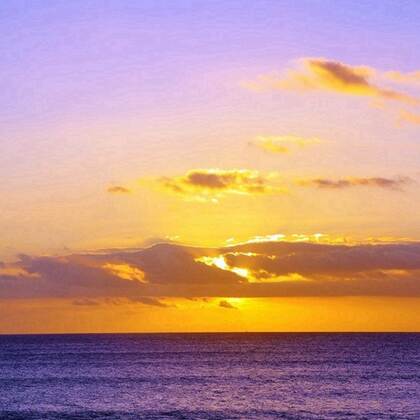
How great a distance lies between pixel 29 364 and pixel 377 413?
102988mm

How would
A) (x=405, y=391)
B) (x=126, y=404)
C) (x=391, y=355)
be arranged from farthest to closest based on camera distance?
(x=391, y=355) < (x=405, y=391) < (x=126, y=404)

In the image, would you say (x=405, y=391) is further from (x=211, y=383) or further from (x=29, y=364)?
(x=29, y=364)

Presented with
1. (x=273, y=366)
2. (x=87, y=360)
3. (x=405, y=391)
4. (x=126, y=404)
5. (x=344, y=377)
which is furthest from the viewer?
(x=87, y=360)

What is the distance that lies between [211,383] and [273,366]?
42269mm

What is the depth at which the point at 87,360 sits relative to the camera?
184 m

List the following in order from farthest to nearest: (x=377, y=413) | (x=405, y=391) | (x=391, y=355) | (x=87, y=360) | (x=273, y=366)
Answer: (x=391, y=355), (x=87, y=360), (x=273, y=366), (x=405, y=391), (x=377, y=413)

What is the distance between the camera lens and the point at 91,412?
8231 centimetres

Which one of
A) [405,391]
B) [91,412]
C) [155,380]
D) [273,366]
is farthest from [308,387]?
[273,366]

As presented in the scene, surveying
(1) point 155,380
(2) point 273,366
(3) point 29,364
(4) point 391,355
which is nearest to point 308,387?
(1) point 155,380

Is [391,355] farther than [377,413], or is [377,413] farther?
[391,355]

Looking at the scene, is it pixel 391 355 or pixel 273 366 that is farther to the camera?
pixel 391 355

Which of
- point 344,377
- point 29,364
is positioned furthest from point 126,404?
point 29,364

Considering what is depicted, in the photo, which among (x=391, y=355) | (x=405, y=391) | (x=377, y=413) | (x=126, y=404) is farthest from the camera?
(x=391, y=355)

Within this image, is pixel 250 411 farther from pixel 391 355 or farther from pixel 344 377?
pixel 391 355
